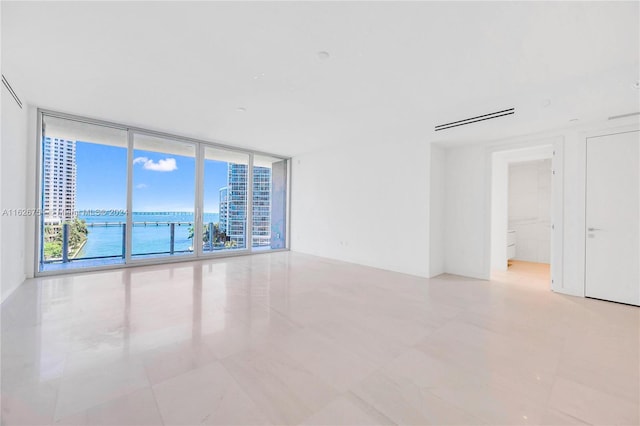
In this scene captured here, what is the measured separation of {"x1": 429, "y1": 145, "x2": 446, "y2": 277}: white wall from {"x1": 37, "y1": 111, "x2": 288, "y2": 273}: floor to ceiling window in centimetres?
467

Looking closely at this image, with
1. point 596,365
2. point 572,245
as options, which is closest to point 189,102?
point 596,365

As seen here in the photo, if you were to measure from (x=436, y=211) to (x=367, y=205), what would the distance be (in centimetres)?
151

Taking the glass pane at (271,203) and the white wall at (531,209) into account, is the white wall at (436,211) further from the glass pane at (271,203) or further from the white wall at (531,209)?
the glass pane at (271,203)

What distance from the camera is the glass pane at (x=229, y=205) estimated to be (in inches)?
277

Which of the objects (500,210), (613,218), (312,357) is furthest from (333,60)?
(500,210)

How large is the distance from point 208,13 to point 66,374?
3065mm

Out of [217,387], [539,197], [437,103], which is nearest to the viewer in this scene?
[217,387]

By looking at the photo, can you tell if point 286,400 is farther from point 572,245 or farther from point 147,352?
point 572,245

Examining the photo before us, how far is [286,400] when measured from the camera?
1671 mm

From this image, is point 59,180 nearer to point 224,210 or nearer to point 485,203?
point 224,210

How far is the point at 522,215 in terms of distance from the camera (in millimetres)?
7305

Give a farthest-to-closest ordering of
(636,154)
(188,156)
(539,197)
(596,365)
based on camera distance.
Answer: (539,197), (188,156), (636,154), (596,365)

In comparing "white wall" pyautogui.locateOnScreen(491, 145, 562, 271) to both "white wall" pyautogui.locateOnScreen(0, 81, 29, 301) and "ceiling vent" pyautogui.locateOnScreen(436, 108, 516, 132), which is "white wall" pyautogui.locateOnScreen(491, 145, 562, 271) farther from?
"white wall" pyautogui.locateOnScreen(0, 81, 29, 301)

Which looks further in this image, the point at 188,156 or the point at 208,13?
the point at 188,156
